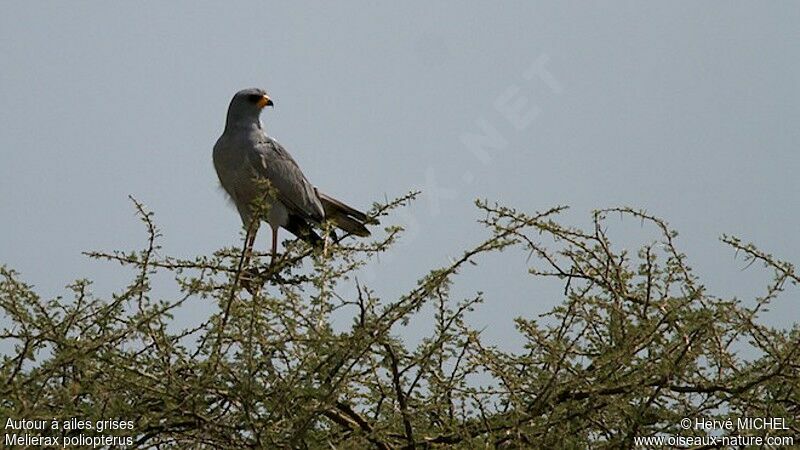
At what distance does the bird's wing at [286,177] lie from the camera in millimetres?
6719

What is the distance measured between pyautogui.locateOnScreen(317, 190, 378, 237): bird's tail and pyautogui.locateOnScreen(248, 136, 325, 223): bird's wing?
0.07m

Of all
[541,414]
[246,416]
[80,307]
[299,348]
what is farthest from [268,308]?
[541,414]

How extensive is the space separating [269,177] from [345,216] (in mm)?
520

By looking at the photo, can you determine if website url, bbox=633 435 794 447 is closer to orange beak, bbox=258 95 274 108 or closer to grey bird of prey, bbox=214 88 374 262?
grey bird of prey, bbox=214 88 374 262

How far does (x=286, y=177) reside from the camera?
22.2 ft

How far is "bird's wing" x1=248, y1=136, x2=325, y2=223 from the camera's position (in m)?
6.72

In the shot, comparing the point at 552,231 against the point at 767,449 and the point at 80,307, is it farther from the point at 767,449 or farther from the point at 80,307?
the point at 80,307

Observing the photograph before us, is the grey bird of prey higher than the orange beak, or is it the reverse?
the orange beak

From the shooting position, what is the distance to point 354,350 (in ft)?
11.2

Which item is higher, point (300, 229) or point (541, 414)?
point (300, 229)

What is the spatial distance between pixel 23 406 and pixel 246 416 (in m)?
0.62

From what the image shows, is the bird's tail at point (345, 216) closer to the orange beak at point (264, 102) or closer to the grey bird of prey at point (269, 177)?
the grey bird of prey at point (269, 177)

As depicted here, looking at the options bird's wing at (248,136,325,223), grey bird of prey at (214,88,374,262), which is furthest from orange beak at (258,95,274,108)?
bird's wing at (248,136,325,223)

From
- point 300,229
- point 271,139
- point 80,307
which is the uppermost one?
point 271,139
